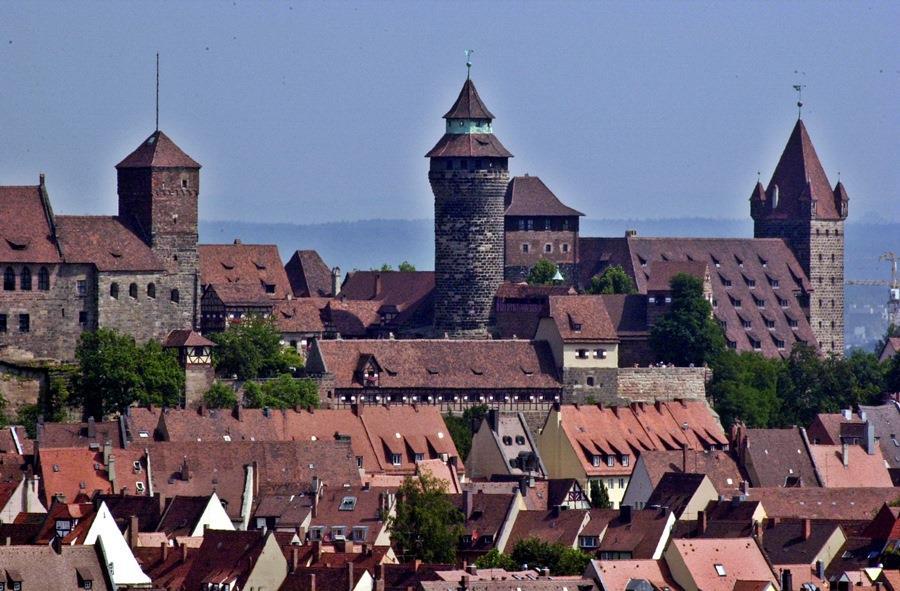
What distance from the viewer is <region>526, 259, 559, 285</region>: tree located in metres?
137

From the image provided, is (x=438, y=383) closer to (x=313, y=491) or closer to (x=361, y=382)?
(x=361, y=382)

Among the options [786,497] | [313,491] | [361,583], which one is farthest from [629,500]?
[361,583]

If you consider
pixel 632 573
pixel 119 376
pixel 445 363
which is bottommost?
pixel 632 573

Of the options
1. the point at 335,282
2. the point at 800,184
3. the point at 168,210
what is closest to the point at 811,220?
the point at 800,184

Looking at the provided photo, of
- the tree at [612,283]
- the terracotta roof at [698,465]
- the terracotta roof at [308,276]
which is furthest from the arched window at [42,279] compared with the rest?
the tree at [612,283]

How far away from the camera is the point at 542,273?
138 meters

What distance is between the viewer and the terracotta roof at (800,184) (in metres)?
151

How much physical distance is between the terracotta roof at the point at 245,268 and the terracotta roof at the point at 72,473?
30.5 metres

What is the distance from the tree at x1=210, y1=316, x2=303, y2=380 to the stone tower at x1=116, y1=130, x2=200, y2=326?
170cm

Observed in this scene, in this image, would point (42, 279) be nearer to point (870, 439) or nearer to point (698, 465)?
point (698, 465)

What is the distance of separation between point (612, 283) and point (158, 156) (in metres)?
25.4

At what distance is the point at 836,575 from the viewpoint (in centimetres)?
8188

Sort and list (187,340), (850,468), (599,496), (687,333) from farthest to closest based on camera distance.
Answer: (687,333) → (187,340) → (850,468) → (599,496)

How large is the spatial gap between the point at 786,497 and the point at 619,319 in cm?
3012
